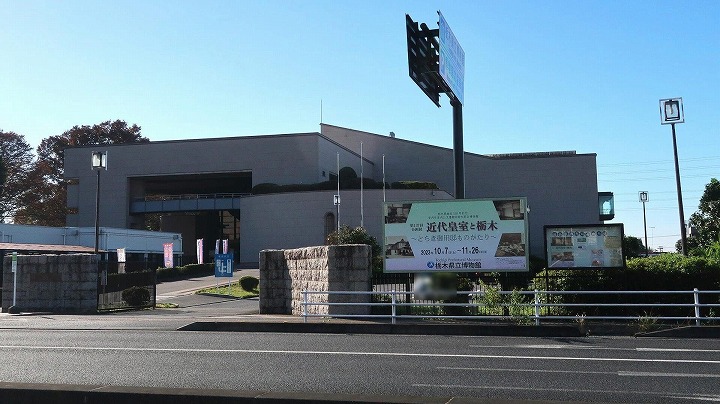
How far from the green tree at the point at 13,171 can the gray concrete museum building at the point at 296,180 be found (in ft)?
33.5

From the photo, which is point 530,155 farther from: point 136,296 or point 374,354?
point 374,354

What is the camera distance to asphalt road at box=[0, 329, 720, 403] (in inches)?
330

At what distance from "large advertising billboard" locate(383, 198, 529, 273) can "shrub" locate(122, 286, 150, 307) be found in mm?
12976

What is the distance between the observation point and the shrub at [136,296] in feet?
88.5

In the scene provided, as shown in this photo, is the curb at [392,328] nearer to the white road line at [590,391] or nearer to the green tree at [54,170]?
the white road line at [590,391]

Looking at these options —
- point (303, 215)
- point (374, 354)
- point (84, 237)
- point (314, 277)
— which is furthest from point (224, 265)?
point (374, 354)

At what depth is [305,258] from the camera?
20.6 meters

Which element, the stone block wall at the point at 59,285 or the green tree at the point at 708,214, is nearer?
the stone block wall at the point at 59,285

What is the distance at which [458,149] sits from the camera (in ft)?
76.3

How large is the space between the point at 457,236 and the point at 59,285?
608 inches

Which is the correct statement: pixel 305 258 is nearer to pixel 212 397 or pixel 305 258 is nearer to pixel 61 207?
pixel 212 397

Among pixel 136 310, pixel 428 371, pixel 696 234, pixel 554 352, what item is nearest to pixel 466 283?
pixel 554 352

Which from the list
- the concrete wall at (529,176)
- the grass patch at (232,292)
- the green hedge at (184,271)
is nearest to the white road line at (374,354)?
the grass patch at (232,292)

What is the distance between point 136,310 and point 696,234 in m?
31.0
